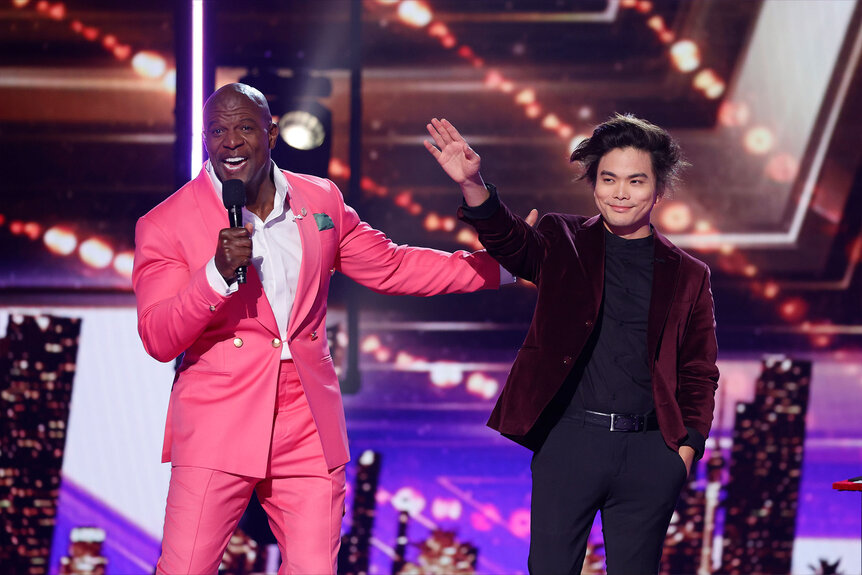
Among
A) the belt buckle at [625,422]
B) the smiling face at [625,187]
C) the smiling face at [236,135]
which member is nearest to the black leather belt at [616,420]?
the belt buckle at [625,422]

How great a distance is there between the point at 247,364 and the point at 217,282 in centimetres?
25

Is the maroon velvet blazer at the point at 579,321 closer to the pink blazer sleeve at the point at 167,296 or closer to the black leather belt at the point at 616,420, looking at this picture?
the black leather belt at the point at 616,420

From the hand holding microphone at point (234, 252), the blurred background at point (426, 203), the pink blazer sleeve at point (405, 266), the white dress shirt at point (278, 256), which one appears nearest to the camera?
the hand holding microphone at point (234, 252)

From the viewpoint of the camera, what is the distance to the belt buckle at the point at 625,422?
7.04ft

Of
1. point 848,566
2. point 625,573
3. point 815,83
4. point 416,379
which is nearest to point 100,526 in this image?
point 416,379

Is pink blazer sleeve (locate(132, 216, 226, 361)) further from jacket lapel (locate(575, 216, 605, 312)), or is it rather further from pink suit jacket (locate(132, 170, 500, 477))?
jacket lapel (locate(575, 216, 605, 312))

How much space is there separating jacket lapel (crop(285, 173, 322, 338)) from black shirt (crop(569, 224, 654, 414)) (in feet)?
2.13

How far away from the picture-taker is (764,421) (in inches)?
156

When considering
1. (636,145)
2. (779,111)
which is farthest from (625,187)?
(779,111)

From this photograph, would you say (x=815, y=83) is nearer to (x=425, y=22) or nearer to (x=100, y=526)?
(x=425, y=22)

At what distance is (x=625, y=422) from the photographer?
2146mm

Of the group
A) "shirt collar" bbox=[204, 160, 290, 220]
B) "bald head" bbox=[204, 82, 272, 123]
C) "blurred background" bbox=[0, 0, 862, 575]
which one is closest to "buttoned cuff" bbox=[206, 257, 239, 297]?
"shirt collar" bbox=[204, 160, 290, 220]

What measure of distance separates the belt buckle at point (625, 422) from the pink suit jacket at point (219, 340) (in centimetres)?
64

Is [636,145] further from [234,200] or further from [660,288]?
[234,200]
